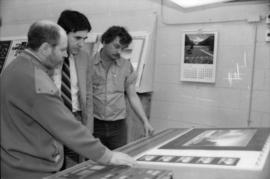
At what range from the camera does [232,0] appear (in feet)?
8.28

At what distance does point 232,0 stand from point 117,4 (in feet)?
3.48

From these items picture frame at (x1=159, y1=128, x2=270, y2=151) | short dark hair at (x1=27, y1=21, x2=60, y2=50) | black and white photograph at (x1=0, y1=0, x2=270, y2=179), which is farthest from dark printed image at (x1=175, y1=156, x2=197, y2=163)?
short dark hair at (x1=27, y1=21, x2=60, y2=50)

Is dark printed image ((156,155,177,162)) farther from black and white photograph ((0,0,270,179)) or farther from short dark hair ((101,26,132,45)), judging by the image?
short dark hair ((101,26,132,45))

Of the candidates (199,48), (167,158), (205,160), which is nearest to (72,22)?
(167,158)

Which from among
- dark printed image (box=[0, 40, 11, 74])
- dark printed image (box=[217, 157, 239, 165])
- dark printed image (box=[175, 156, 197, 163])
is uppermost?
dark printed image (box=[0, 40, 11, 74])

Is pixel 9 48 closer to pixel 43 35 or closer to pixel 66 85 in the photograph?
pixel 66 85

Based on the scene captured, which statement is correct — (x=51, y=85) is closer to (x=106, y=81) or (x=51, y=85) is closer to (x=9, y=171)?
(x=9, y=171)

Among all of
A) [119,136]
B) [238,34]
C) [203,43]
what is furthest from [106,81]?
[238,34]

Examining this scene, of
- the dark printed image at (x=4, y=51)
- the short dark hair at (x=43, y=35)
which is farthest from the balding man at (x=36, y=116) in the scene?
the dark printed image at (x=4, y=51)

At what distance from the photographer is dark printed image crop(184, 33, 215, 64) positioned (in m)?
2.63

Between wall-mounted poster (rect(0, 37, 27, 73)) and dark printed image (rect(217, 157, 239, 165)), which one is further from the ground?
wall-mounted poster (rect(0, 37, 27, 73))

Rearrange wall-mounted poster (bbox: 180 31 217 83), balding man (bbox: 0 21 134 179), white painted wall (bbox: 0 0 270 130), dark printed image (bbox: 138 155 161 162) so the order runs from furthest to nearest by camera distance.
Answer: wall-mounted poster (bbox: 180 31 217 83) < white painted wall (bbox: 0 0 270 130) < dark printed image (bbox: 138 155 161 162) < balding man (bbox: 0 21 134 179)

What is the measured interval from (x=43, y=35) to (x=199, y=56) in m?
1.72

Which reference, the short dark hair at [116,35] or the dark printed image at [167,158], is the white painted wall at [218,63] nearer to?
the short dark hair at [116,35]
